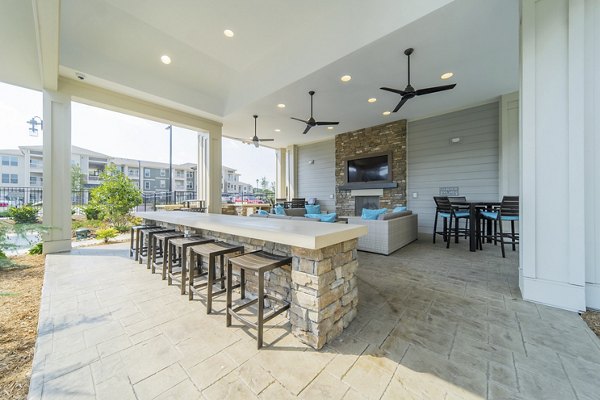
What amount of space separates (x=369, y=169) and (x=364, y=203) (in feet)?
3.84

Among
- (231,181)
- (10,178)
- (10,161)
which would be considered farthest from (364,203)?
(231,181)

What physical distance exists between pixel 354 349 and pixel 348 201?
6497 millimetres

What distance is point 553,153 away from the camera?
210cm

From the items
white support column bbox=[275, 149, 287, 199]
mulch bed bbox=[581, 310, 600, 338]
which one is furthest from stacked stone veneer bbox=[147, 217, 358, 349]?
white support column bbox=[275, 149, 287, 199]

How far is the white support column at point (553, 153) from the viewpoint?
6.55ft

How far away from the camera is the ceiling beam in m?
2.23

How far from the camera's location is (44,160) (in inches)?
156

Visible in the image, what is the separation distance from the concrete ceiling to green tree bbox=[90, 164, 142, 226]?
2014 mm

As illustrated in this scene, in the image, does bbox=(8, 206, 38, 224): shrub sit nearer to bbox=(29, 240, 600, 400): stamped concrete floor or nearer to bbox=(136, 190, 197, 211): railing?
bbox=(136, 190, 197, 211): railing

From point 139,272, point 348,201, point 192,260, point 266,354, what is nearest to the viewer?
point 266,354

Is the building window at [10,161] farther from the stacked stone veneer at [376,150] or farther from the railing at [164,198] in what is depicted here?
the stacked stone veneer at [376,150]

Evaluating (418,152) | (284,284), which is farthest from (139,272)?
(418,152)

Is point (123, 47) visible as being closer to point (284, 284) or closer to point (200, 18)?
point (200, 18)

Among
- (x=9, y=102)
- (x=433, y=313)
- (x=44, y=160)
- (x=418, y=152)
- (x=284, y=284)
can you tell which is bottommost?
(x=433, y=313)
